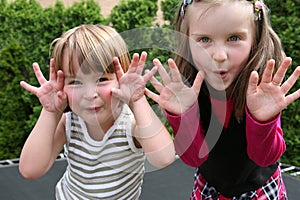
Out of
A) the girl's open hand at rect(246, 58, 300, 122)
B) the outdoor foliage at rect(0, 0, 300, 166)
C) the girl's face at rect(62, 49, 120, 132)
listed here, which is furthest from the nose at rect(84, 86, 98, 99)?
the outdoor foliage at rect(0, 0, 300, 166)

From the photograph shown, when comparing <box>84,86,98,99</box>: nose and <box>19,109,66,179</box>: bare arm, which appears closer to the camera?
<box>84,86,98,99</box>: nose

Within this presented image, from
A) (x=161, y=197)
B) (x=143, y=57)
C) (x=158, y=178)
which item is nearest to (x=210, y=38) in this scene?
(x=143, y=57)

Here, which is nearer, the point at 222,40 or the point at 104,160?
the point at 222,40

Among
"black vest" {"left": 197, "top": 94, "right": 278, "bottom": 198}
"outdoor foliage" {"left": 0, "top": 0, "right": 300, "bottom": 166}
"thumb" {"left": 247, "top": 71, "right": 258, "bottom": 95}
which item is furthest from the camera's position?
"outdoor foliage" {"left": 0, "top": 0, "right": 300, "bottom": 166}

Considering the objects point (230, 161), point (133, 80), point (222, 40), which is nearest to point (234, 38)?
point (222, 40)

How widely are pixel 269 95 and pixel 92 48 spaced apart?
481 millimetres

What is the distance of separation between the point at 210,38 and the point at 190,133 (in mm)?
255

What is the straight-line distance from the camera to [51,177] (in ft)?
8.19

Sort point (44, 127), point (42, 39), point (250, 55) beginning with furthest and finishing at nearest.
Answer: point (42, 39), point (44, 127), point (250, 55)

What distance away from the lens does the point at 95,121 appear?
1200mm

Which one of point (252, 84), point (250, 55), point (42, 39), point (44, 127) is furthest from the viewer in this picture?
point (42, 39)

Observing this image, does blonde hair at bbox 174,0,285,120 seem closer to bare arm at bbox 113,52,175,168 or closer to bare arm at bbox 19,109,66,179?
bare arm at bbox 113,52,175,168

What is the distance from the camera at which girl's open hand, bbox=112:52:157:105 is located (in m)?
1.05

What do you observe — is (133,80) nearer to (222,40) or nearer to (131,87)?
(131,87)
